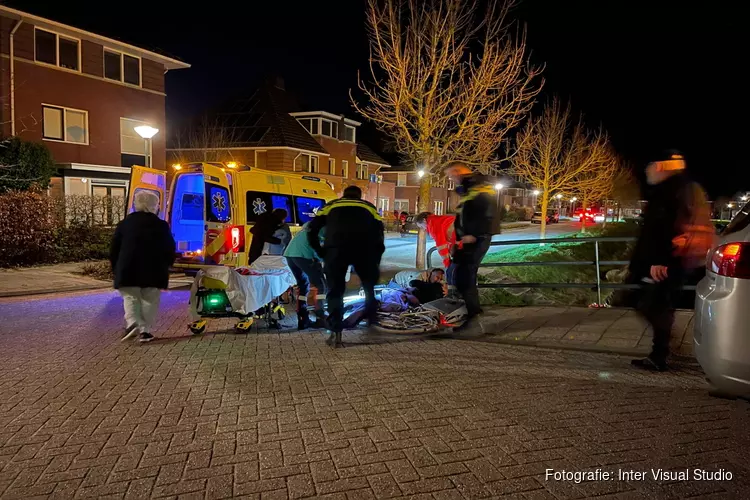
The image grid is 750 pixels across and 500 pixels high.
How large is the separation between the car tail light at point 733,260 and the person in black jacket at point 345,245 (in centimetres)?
343

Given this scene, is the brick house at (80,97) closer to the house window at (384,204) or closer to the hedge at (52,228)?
the hedge at (52,228)

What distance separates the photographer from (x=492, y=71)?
14875 millimetres

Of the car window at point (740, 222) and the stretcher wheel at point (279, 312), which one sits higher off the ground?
the car window at point (740, 222)

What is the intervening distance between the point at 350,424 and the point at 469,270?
323cm

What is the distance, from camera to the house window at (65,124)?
22094 millimetres

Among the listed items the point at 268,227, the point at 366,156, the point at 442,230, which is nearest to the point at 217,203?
the point at 268,227

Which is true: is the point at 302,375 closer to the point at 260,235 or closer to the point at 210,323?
the point at 210,323

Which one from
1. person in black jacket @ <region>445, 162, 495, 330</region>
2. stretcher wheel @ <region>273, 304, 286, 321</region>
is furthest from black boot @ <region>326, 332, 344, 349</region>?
person in black jacket @ <region>445, 162, 495, 330</region>

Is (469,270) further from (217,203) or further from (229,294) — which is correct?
(217,203)

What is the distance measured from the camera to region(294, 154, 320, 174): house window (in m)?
36.8

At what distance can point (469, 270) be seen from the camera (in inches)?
260

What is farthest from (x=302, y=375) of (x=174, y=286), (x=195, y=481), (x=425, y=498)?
(x=174, y=286)

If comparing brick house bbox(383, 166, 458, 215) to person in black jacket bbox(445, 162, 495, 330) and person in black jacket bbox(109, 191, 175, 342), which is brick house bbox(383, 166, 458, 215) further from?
person in black jacket bbox(109, 191, 175, 342)

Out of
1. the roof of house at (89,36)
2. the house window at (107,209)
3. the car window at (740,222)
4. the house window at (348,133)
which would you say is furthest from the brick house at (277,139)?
the car window at (740,222)
